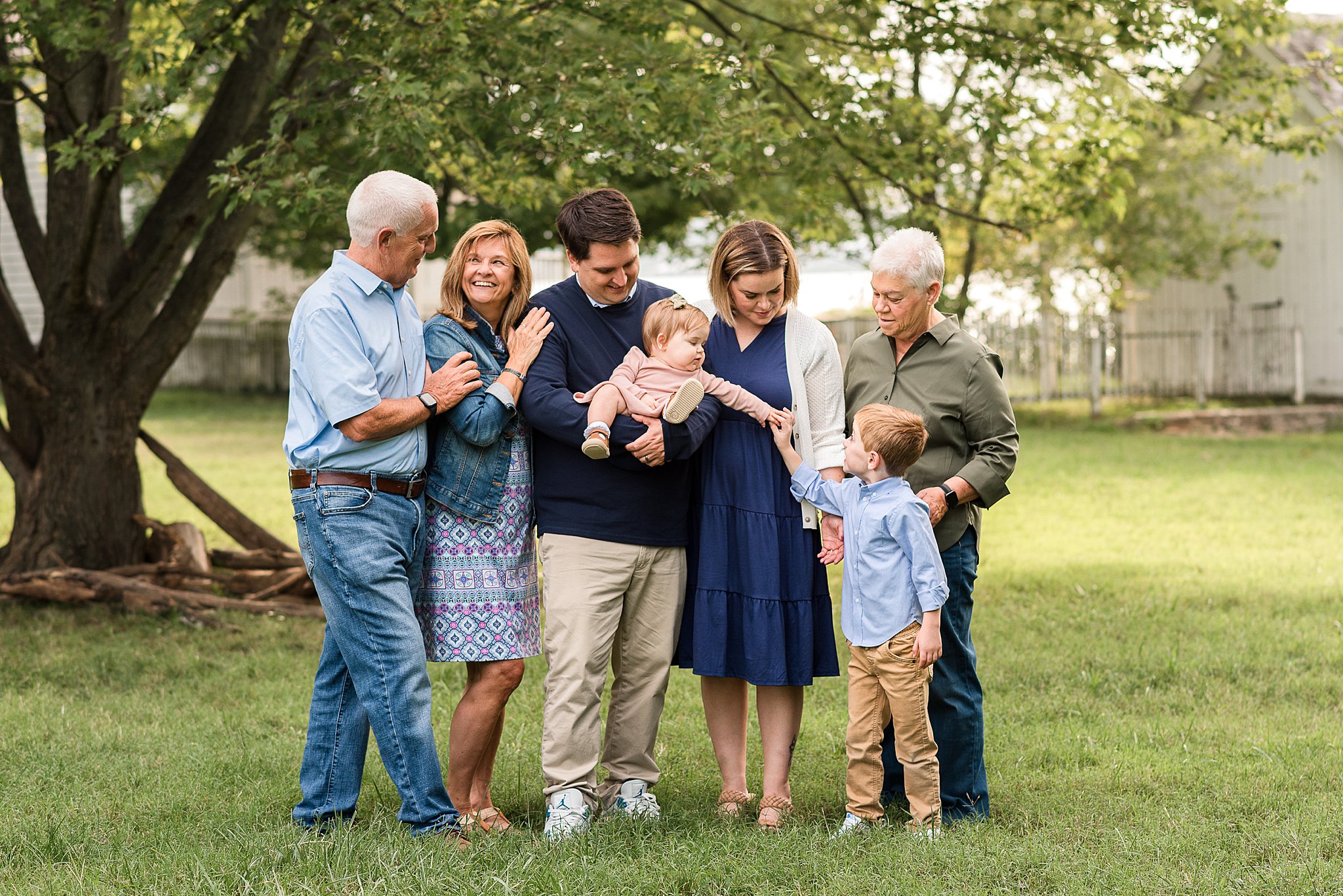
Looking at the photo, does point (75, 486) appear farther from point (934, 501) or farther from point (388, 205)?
point (934, 501)

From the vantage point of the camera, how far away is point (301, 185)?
6574 mm

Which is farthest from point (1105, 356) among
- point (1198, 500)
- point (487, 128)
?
point (487, 128)

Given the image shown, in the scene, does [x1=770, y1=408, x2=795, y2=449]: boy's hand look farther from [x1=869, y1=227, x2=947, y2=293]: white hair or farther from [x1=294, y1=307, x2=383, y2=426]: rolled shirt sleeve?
[x1=294, y1=307, x2=383, y2=426]: rolled shirt sleeve

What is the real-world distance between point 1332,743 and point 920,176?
513 centimetres

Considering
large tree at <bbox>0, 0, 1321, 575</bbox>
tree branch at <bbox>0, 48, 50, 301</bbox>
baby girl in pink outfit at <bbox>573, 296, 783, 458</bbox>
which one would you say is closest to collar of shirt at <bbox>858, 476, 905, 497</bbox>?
baby girl in pink outfit at <bbox>573, 296, 783, 458</bbox>

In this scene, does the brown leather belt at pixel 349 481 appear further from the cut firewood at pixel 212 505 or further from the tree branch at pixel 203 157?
the cut firewood at pixel 212 505

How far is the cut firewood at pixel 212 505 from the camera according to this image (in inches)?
355

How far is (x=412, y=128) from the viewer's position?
6.20 meters

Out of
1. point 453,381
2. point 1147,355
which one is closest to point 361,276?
point 453,381

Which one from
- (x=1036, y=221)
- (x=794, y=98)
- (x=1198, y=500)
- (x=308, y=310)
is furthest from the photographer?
(x=1198, y=500)

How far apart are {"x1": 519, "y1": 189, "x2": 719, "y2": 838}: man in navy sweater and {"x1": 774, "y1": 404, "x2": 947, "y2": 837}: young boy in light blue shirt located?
1.59 feet

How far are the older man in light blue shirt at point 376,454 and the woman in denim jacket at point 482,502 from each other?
0.29ft

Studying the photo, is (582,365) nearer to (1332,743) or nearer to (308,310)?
(308,310)

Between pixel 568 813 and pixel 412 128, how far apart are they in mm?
3531
